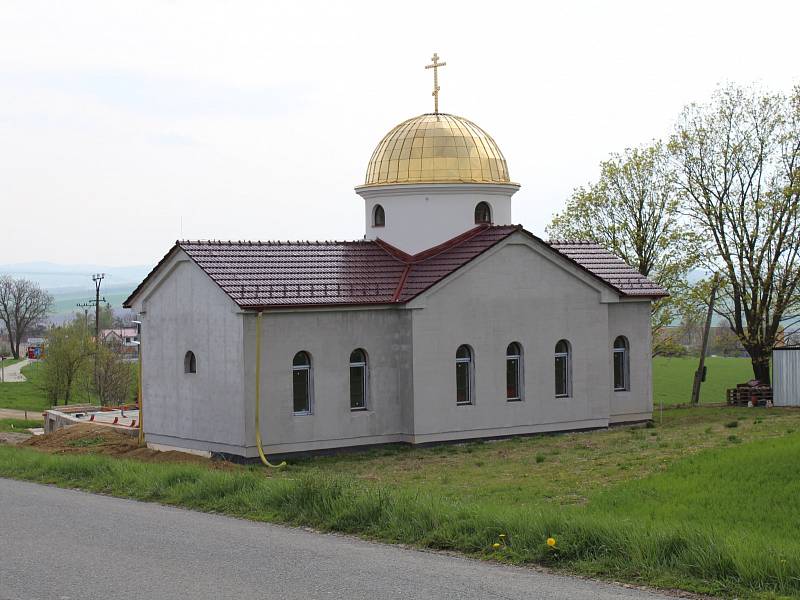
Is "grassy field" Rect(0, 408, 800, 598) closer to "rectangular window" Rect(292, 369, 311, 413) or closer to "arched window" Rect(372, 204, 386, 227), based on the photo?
"rectangular window" Rect(292, 369, 311, 413)

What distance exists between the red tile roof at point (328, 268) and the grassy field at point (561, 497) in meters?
3.69

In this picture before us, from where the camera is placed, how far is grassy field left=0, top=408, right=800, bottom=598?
11.4 m

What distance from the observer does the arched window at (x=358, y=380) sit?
2669 cm

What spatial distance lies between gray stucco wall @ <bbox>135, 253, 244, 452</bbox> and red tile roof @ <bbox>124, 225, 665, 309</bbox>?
47cm

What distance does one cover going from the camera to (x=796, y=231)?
1551 inches

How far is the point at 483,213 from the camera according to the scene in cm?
3034

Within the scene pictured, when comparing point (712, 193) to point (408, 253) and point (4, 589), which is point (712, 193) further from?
point (4, 589)

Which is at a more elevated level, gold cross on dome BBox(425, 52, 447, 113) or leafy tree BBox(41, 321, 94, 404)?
gold cross on dome BBox(425, 52, 447, 113)

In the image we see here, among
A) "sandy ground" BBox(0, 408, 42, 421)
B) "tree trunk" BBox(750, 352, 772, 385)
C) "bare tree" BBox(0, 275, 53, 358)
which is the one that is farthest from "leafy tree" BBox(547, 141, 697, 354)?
"bare tree" BBox(0, 275, 53, 358)

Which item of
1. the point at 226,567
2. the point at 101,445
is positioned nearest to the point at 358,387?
the point at 101,445

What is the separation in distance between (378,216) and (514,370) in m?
5.64

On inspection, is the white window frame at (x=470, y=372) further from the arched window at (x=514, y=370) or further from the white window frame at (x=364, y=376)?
the white window frame at (x=364, y=376)

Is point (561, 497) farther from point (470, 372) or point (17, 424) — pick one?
point (17, 424)

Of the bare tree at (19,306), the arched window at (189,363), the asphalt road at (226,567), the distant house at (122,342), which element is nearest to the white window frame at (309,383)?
the arched window at (189,363)
